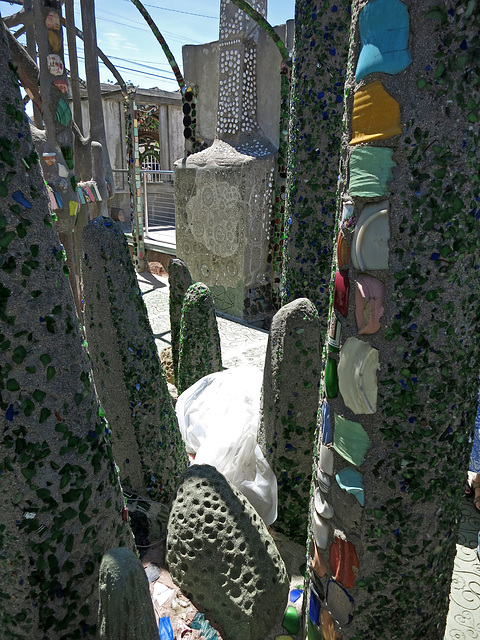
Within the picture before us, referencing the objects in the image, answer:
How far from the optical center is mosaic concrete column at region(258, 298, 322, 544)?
73.6 inches

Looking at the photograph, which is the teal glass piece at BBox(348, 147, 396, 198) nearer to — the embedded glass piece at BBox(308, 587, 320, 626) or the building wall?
the embedded glass piece at BBox(308, 587, 320, 626)

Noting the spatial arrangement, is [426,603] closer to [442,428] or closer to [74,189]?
[442,428]

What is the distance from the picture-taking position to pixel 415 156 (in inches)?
32.8

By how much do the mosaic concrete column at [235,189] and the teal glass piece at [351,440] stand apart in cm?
479

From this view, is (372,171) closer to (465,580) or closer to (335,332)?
(335,332)

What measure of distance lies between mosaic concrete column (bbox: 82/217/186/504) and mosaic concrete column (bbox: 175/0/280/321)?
13.0 feet

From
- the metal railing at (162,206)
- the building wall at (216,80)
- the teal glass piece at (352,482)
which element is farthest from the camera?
the metal railing at (162,206)

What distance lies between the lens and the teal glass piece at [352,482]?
3.33 ft

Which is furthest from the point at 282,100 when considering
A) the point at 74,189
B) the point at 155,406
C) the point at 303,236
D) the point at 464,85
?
the point at 464,85

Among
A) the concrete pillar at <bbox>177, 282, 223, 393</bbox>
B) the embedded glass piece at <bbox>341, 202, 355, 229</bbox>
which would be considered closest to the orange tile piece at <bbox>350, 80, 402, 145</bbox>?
the embedded glass piece at <bbox>341, 202, 355, 229</bbox>

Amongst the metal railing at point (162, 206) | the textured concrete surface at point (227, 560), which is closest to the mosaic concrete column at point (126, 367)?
the textured concrete surface at point (227, 560)

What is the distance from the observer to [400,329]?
0.91 metres

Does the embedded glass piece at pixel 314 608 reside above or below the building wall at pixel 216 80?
below

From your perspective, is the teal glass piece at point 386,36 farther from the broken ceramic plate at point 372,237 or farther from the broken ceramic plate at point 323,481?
the broken ceramic plate at point 323,481
